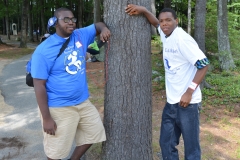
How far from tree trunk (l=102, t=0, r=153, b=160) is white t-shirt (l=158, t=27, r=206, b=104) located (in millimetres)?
294

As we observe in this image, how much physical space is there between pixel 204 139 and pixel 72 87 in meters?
3.27

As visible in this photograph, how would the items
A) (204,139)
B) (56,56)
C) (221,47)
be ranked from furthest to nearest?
(221,47) → (204,139) → (56,56)

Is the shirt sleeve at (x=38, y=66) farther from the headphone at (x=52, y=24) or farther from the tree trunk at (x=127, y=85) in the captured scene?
the tree trunk at (x=127, y=85)

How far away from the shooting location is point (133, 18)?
289 centimetres

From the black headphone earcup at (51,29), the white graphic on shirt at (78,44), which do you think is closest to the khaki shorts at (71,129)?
the white graphic on shirt at (78,44)

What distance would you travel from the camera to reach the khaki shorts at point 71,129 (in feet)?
9.36

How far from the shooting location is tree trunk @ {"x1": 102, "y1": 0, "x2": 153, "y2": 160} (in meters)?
2.91

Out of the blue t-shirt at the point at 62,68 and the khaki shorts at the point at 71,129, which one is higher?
the blue t-shirt at the point at 62,68

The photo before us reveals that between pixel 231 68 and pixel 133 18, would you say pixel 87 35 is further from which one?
pixel 231 68

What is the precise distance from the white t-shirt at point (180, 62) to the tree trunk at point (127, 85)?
29 cm

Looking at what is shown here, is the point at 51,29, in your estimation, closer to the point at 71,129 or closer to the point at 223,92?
the point at 71,129

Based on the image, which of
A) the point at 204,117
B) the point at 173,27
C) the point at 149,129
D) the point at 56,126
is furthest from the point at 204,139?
the point at 56,126

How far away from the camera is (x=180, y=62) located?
2.78 m

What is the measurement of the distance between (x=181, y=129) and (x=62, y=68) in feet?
4.90
